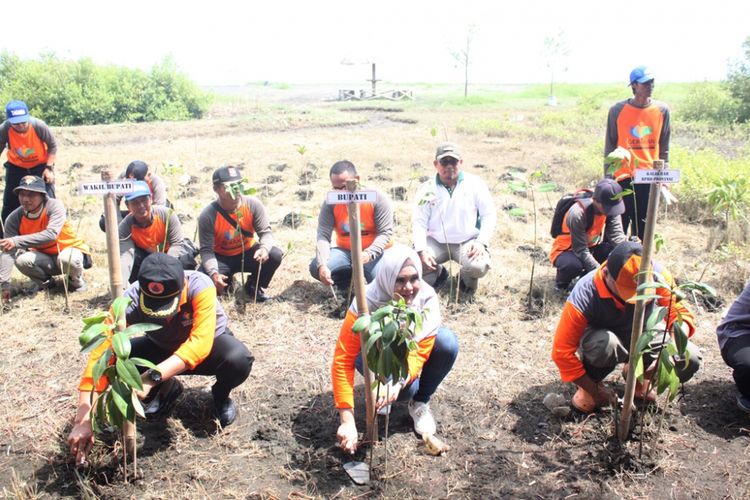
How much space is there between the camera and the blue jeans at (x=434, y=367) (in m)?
2.95

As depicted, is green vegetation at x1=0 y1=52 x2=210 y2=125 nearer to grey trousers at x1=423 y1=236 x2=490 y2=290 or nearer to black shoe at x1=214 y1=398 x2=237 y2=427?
grey trousers at x1=423 y1=236 x2=490 y2=290

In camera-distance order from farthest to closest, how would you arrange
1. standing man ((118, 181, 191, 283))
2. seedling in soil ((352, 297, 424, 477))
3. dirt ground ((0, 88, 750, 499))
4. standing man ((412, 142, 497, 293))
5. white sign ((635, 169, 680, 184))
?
standing man ((412, 142, 497, 293)), standing man ((118, 181, 191, 283)), dirt ground ((0, 88, 750, 499)), white sign ((635, 169, 680, 184)), seedling in soil ((352, 297, 424, 477))

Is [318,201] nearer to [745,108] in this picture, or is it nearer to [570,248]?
[570,248]

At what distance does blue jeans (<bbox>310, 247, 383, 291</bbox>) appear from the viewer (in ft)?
15.4

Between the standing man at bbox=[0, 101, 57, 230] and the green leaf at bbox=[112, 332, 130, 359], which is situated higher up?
the standing man at bbox=[0, 101, 57, 230]

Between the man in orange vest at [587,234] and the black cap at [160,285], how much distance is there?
294 cm

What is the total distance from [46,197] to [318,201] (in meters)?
3.66

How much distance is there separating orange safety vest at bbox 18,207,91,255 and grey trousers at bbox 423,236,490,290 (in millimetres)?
2929

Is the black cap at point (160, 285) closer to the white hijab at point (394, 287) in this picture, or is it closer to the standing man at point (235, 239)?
the white hijab at point (394, 287)

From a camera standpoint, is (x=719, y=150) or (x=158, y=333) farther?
(x=719, y=150)

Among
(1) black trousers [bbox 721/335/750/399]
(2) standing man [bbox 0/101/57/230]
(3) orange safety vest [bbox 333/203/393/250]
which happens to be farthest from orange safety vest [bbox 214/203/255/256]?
(1) black trousers [bbox 721/335/750/399]

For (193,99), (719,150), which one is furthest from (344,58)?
(719,150)

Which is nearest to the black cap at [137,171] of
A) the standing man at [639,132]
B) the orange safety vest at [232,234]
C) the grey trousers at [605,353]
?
the orange safety vest at [232,234]

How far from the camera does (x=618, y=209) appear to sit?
4262mm
